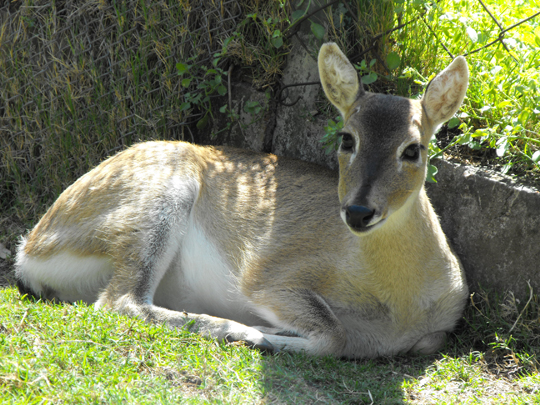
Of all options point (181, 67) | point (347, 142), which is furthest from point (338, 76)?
point (181, 67)

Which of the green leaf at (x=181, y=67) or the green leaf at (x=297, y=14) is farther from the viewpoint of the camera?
the green leaf at (x=181, y=67)

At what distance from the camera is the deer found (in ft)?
12.8

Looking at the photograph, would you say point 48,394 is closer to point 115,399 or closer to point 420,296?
point 115,399

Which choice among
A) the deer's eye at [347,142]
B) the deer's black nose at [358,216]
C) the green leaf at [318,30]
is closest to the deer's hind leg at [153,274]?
the deer's black nose at [358,216]

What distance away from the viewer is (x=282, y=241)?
4645 millimetres

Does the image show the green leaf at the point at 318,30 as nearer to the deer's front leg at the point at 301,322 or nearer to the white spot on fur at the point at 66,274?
the deer's front leg at the point at 301,322

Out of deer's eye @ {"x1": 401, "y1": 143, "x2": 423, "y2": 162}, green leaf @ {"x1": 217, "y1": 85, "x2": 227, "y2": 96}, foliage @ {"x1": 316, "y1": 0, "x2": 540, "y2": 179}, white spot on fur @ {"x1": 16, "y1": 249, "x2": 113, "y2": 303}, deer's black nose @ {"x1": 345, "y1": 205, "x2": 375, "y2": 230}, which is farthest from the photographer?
green leaf @ {"x1": 217, "y1": 85, "x2": 227, "y2": 96}

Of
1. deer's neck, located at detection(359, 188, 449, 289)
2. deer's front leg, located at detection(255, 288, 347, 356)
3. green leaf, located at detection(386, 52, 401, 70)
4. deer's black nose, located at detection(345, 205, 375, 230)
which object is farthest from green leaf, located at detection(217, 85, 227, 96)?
deer's black nose, located at detection(345, 205, 375, 230)

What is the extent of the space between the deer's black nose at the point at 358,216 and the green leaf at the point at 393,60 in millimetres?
2052

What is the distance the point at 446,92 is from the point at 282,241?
5.54 ft

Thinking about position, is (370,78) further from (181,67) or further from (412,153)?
(181,67)

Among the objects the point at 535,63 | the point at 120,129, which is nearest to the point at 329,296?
the point at 535,63

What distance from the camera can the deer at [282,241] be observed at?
153 inches

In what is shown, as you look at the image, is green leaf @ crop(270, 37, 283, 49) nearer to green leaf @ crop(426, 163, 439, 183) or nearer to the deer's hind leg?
the deer's hind leg
